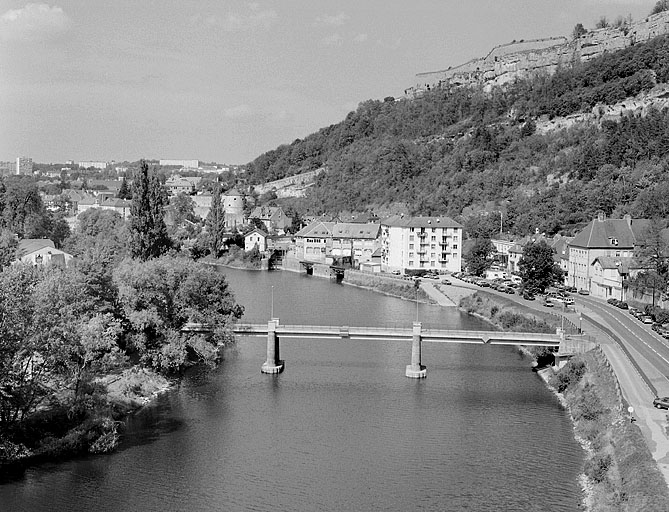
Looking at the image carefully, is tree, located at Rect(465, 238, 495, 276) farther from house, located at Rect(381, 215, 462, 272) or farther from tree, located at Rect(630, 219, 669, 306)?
tree, located at Rect(630, 219, 669, 306)

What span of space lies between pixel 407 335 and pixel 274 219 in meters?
63.9

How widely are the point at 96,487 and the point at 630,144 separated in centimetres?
5749

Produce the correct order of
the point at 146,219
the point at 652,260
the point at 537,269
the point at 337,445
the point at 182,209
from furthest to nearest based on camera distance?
the point at 182,209 → the point at 146,219 → the point at 537,269 → the point at 652,260 → the point at 337,445

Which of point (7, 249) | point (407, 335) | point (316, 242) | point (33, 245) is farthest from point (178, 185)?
point (407, 335)

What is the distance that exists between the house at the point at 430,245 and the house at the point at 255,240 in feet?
62.4

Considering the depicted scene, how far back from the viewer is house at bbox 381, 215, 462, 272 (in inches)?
2462

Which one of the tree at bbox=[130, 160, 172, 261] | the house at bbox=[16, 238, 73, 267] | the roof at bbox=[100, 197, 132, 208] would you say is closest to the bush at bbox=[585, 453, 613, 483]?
the tree at bbox=[130, 160, 172, 261]

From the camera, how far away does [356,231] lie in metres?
74.0

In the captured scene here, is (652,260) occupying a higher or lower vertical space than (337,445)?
higher

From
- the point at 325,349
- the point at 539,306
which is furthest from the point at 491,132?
the point at 325,349

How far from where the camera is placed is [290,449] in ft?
77.6

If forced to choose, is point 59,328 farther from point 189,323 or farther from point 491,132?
point 491,132

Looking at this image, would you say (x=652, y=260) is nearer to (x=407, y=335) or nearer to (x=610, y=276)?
(x=610, y=276)

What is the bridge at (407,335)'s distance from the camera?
31.9m
